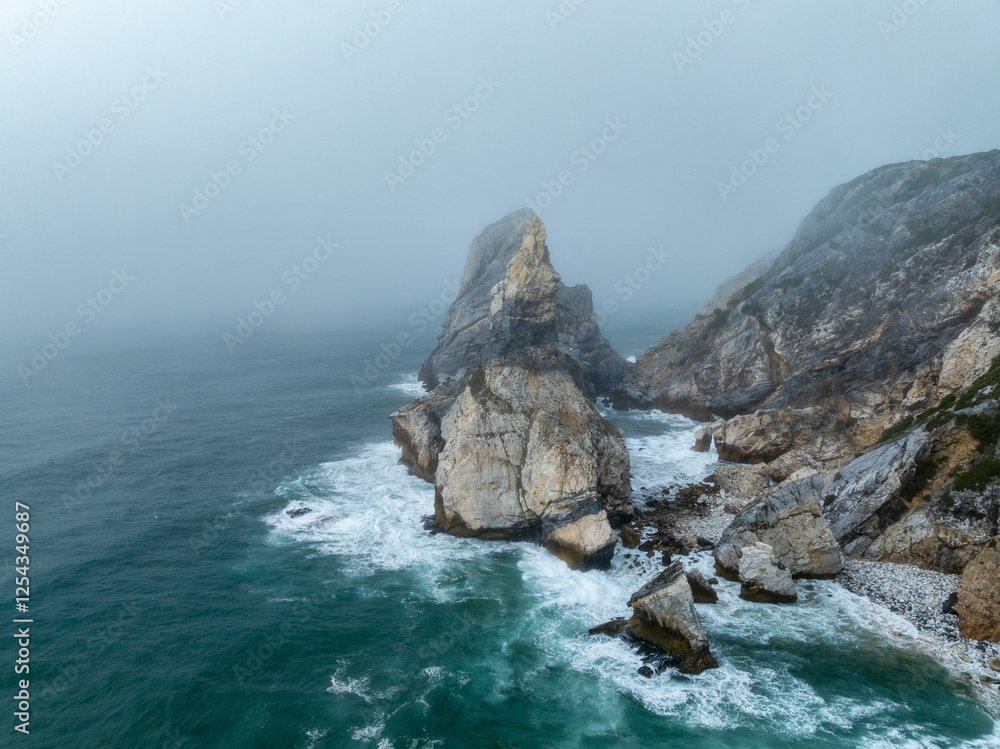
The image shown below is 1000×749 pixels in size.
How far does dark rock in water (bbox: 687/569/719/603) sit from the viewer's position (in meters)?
30.3

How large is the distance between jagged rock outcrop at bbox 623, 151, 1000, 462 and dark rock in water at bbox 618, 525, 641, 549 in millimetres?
22150

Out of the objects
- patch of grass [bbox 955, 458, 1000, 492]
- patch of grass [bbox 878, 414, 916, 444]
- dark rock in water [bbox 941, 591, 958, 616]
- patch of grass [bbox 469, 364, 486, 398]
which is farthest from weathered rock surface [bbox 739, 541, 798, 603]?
patch of grass [bbox 469, 364, 486, 398]

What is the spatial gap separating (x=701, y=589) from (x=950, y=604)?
43.6ft

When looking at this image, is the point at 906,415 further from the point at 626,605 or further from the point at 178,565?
the point at 178,565

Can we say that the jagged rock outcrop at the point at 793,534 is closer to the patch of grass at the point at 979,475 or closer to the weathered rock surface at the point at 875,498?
the weathered rock surface at the point at 875,498

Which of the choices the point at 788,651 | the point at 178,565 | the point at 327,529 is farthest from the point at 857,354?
the point at 178,565

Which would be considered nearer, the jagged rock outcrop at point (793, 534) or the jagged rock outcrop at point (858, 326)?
the jagged rock outcrop at point (793, 534)

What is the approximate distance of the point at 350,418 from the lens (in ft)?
237

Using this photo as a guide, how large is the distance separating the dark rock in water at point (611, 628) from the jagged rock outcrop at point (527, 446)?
622 cm

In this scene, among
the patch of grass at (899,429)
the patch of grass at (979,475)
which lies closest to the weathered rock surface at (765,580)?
the patch of grass at (979,475)

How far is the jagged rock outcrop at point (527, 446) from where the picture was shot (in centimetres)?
3750

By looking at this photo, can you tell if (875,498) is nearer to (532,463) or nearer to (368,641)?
(532,463)

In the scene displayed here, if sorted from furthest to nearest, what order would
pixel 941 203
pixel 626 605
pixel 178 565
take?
pixel 941 203 → pixel 178 565 → pixel 626 605

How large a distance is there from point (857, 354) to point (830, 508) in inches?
1019
